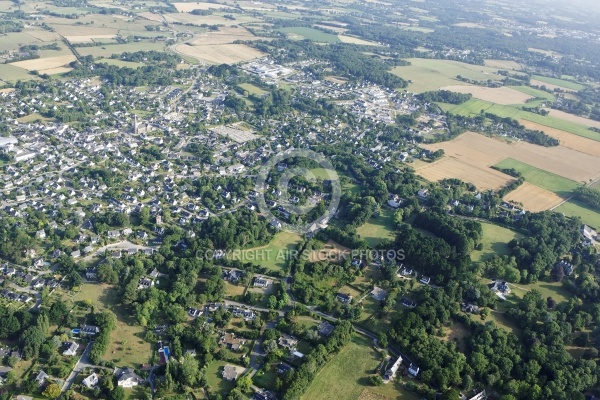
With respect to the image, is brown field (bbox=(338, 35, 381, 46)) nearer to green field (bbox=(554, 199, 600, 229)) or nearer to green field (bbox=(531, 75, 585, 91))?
green field (bbox=(531, 75, 585, 91))

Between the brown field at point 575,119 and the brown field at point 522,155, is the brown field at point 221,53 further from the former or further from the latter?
the brown field at point 575,119

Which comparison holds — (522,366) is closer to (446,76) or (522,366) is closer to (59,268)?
(59,268)

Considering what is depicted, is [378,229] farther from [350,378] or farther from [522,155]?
[522,155]

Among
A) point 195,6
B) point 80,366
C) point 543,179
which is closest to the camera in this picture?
point 80,366

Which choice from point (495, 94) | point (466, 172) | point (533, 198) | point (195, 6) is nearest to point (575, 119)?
point (495, 94)

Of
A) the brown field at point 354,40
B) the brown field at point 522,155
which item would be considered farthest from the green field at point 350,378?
the brown field at point 354,40

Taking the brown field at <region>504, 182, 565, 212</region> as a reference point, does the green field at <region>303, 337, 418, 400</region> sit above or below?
below

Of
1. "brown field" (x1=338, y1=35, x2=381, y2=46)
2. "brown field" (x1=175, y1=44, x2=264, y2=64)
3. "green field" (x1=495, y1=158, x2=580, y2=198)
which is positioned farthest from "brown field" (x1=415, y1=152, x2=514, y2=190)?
"brown field" (x1=338, y1=35, x2=381, y2=46)
